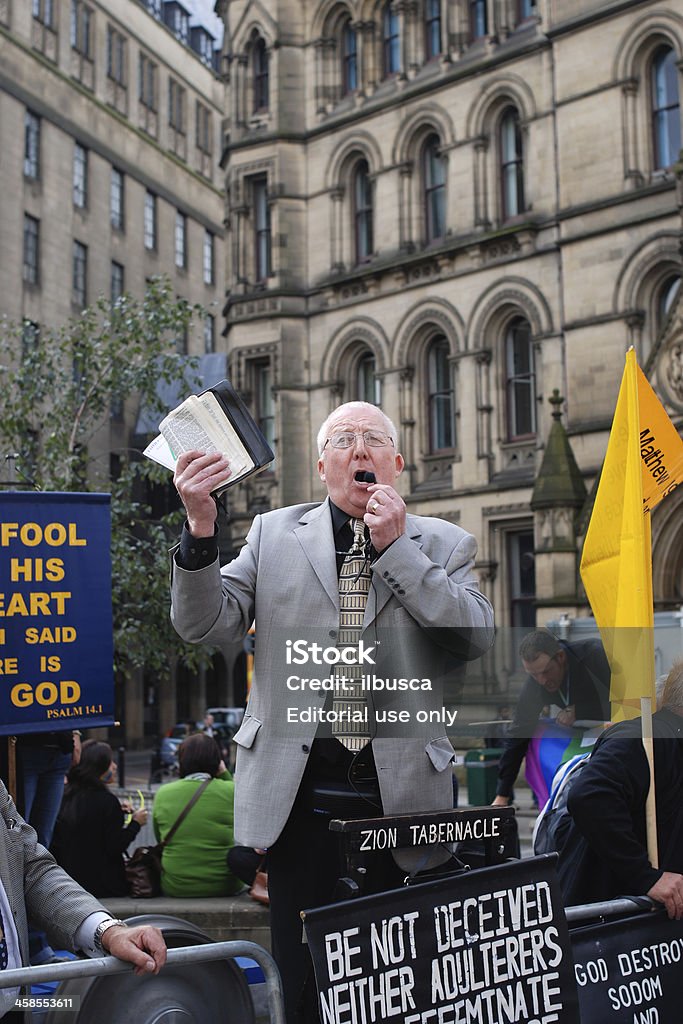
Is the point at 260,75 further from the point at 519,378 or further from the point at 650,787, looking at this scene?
the point at 650,787

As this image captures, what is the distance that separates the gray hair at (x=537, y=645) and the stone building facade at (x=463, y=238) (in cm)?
1661

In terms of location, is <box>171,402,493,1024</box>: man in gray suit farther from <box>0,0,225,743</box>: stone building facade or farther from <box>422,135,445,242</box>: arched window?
<box>0,0,225,743</box>: stone building facade

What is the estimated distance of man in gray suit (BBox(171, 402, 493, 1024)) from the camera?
3.37 meters

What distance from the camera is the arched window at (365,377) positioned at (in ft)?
96.8

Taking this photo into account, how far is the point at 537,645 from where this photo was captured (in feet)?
16.7

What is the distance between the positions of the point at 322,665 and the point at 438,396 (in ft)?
81.5

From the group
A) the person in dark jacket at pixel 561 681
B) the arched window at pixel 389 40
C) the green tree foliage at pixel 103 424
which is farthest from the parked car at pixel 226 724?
the person in dark jacket at pixel 561 681

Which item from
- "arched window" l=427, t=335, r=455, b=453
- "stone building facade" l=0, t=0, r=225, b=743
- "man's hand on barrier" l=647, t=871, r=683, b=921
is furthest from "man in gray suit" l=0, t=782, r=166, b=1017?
"stone building facade" l=0, t=0, r=225, b=743

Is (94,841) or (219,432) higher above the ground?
(219,432)

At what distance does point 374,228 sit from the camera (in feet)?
96.0

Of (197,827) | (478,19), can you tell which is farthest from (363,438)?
(478,19)

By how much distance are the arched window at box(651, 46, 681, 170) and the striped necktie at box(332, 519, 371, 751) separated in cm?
2218

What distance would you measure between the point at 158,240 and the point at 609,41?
29.6m

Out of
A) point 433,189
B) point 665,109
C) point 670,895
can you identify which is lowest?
point 670,895
